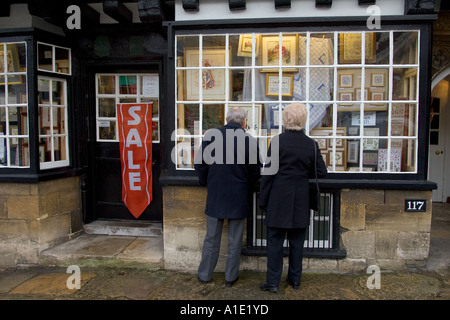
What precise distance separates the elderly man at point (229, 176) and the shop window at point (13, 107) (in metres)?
2.43

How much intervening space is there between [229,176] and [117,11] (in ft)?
7.87

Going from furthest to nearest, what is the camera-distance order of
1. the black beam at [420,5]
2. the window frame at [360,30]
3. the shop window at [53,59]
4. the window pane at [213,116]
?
the shop window at [53,59], the window pane at [213,116], the window frame at [360,30], the black beam at [420,5]

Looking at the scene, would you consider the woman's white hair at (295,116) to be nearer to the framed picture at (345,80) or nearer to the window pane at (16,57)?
the framed picture at (345,80)

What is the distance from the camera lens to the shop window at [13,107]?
191 inches

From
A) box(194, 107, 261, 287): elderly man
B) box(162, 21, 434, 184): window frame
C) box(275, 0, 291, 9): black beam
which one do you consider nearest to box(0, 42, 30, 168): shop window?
box(162, 21, 434, 184): window frame

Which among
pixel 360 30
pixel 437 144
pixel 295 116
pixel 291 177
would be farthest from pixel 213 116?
pixel 437 144

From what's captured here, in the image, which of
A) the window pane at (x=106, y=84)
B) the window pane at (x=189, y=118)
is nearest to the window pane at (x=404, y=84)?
the window pane at (x=189, y=118)

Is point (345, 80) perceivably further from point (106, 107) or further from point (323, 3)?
point (106, 107)

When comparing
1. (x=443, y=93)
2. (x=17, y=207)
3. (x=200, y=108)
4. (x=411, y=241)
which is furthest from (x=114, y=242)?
(x=443, y=93)

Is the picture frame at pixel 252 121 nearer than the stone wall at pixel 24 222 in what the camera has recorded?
Yes

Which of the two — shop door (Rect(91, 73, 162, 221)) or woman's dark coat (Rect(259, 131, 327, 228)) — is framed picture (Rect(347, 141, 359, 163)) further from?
shop door (Rect(91, 73, 162, 221))

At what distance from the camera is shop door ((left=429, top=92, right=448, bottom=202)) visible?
718 cm

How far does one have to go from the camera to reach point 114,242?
520 centimetres

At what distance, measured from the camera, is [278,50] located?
4.45 meters
